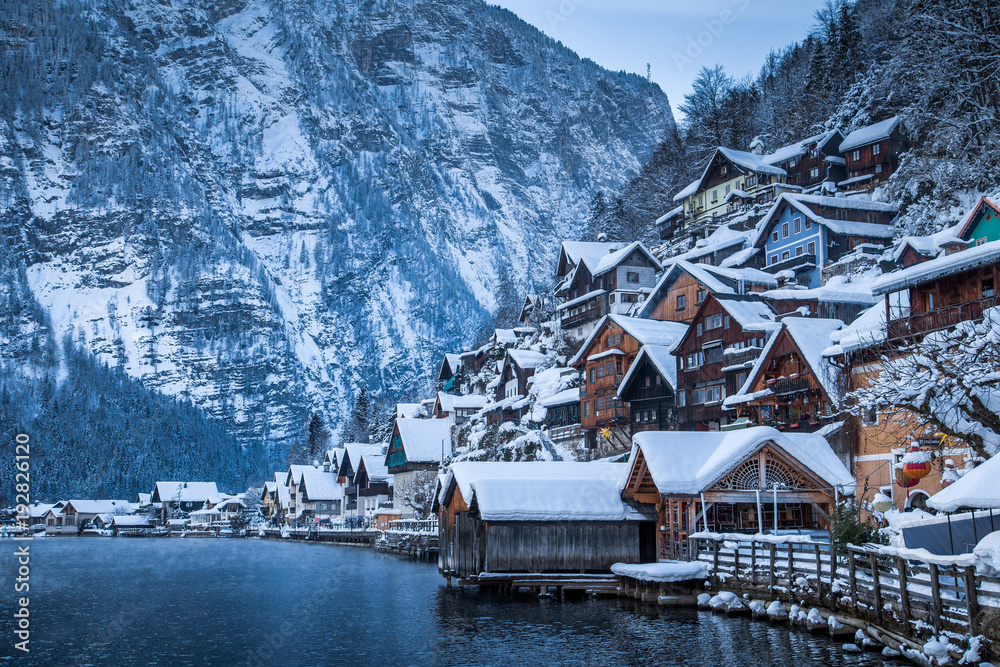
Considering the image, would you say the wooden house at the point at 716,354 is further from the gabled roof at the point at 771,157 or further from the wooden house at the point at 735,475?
the gabled roof at the point at 771,157

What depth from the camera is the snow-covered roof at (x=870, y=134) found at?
81250mm

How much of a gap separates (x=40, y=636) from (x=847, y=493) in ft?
105

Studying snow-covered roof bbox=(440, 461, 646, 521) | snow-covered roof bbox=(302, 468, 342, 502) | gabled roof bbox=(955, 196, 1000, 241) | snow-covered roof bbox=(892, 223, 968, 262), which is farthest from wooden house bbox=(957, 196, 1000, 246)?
snow-covered roof bbox=(302, 468, 342, 502)

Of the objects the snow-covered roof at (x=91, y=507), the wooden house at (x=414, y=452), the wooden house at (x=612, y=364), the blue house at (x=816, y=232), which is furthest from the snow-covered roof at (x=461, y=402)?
the snow-covered roof at (x=91, y=507)

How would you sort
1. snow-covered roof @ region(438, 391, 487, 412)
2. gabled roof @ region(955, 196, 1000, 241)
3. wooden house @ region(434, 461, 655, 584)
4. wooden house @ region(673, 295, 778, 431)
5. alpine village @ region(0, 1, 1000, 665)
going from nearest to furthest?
1. alpine village @ region(0, 1, 1000, 665)
2. wooden house @ region(434, 461, 655, 584)
3. gabled roof @ region(955, 196, 1000, 241)
4. wooden house @ region(673, 295, 778, 431)
5. snow-covered roof @ region(438, 391, 487, 412)

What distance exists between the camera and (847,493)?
125ft

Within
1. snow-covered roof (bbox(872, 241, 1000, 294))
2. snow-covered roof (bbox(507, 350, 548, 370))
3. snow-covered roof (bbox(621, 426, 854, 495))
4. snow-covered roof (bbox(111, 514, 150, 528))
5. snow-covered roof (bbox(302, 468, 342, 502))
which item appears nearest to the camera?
snow-covered roof (bbox(621, 426, 854, 495))

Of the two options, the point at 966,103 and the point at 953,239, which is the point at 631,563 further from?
the point at 966,103

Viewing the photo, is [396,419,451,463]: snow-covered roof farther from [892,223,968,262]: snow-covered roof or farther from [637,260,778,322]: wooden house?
[892,223,968,262]: snow-covered roof

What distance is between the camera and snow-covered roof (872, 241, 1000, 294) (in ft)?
125

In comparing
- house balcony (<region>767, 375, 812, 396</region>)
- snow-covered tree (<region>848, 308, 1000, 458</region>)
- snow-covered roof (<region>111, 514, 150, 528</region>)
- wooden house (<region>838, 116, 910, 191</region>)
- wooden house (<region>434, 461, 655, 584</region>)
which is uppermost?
Answer: wooden house (<region>838, 116, 910, 191</region>)

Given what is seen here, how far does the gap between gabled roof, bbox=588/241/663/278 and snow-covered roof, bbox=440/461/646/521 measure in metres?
47.4

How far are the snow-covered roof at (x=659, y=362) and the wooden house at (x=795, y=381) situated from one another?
12140mm

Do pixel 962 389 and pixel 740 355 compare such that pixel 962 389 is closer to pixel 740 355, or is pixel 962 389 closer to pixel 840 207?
pixel 740 355
